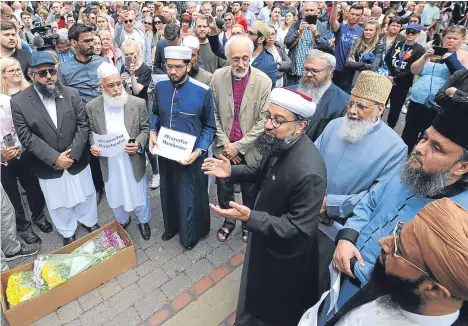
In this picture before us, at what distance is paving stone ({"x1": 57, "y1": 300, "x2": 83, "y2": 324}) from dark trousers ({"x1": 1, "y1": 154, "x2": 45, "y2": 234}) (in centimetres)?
146

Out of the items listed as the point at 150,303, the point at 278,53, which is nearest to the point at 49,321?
the point at 150,303

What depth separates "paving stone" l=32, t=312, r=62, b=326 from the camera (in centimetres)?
317

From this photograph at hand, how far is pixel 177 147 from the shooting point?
358 cm

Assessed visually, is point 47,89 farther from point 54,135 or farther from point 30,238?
point 30,238

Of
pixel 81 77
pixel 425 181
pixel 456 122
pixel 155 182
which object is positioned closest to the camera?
pixel 456 122

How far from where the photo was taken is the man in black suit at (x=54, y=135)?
3383mm

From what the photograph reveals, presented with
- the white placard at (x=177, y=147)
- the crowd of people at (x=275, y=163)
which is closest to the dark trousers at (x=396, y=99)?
the crowd of people at (x=275, y=163)

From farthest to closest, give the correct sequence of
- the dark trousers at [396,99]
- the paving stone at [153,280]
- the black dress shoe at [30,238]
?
the dark trousers at [396,99] → the black dress shoe at [30,238] → the paving stone at [153,280]

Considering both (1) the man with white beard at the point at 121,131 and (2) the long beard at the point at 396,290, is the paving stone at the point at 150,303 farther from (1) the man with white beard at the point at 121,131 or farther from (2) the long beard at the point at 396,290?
(2) the long beard at the point at 396,290

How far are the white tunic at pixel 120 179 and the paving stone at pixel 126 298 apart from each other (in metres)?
0.98

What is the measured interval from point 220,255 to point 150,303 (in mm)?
1031

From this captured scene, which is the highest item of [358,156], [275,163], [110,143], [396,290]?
[396,290]

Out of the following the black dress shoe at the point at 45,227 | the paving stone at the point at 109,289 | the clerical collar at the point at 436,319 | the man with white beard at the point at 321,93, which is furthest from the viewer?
the black dress shoe at the point at 45,227

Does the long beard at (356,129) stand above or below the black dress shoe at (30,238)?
above
